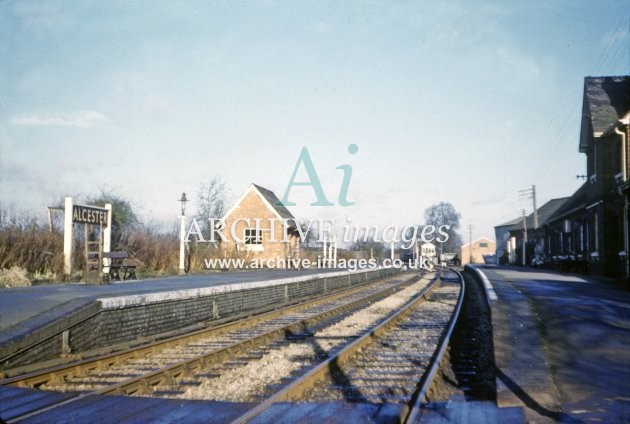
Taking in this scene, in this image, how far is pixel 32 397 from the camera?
559cm

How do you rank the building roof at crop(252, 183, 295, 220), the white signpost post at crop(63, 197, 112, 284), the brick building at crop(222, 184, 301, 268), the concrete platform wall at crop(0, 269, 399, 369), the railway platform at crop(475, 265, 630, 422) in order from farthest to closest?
the building roof at crop(252, 183, 295, 220) → the brick building at crop(222, 184, 301, 268) → the white signpost post at crop(63, 197, 112, 284) → the concrete platform wall at crop(0, 269, 399, 369) → the railway platform at crop(475, 265, 630, 422)

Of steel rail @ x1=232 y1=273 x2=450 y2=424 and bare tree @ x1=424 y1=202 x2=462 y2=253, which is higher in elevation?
→ bare tree @ x1=424 y1=202 x2=462 y2=253

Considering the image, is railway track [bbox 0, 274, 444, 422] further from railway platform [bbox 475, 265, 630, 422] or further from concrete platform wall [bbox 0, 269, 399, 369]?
railway platform [bbox 475, 265, 630, 422]

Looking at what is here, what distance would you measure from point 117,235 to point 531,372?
71.0 ft

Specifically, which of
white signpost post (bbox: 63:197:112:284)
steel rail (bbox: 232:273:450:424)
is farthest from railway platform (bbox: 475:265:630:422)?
white signpost post (bbox: 63:197:112:284)

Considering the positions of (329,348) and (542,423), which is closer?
(542,423)

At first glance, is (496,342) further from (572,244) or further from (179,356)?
(572,244)

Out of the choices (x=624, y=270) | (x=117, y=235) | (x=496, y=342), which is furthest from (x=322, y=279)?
(x=496, y=342)

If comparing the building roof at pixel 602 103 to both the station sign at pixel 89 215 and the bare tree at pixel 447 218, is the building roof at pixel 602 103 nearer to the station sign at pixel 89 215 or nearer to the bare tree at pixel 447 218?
the station sign at pixel 89 215

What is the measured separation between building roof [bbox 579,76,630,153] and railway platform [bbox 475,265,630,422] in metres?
15.1

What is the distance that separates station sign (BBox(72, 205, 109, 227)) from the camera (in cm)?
1708

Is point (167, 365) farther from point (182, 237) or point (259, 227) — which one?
point (259, 227)

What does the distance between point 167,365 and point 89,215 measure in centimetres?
1211

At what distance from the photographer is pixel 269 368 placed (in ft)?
24.6
